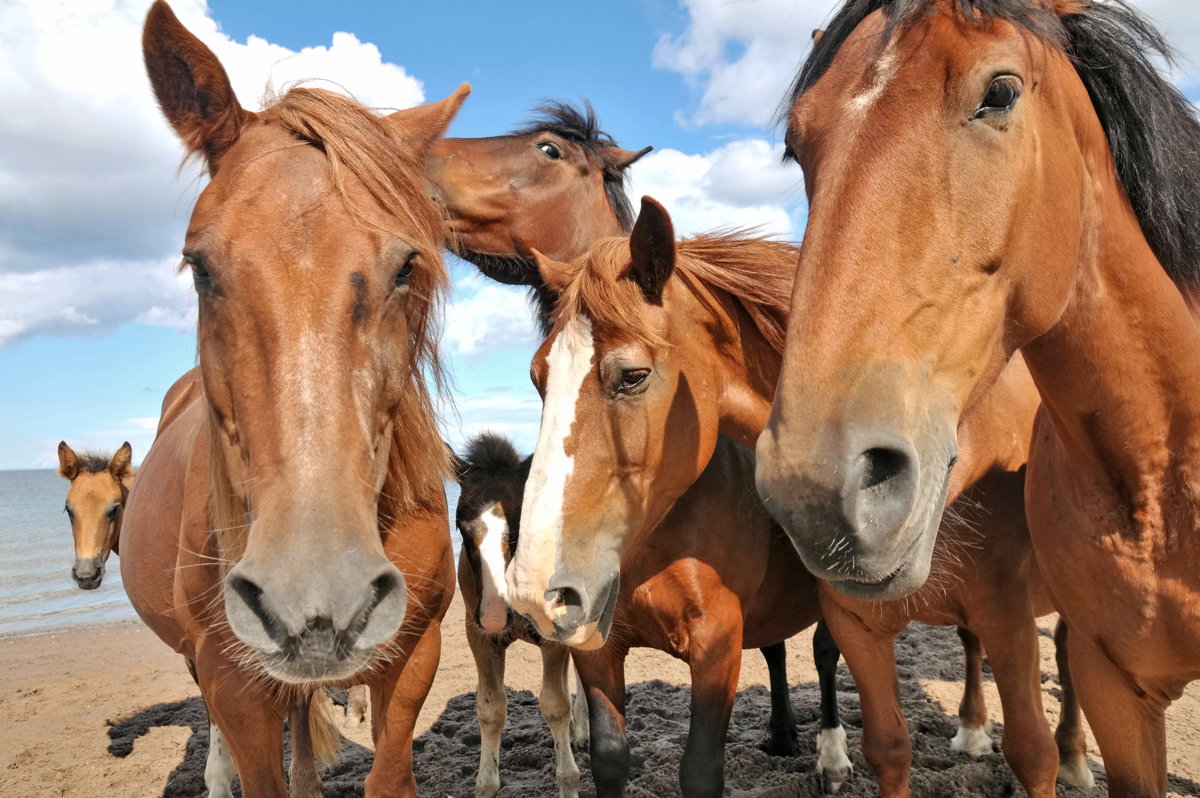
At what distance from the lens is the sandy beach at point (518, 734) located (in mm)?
4461

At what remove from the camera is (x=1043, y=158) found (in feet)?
5.75

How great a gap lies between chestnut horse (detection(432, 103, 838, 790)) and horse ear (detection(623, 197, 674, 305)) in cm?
139

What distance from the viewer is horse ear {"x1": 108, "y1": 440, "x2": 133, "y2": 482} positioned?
8648mm

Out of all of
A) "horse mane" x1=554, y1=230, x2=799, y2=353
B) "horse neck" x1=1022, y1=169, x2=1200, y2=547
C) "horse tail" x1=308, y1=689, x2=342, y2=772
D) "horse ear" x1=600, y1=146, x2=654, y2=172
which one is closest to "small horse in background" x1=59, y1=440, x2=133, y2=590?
"horse tail" x1=308, y1=689, x2=342, y2=772

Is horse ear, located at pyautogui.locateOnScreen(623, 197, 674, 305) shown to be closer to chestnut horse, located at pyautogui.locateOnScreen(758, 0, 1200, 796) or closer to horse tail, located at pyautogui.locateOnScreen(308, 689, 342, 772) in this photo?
chestnut horse, located at pyautogui.locateOnScreen(758, 0, 1200, 796)

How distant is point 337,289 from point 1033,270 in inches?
63.7

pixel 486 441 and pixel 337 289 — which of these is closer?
pixel 337 289

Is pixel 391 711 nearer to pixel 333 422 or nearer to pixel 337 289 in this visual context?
pixel 333 422

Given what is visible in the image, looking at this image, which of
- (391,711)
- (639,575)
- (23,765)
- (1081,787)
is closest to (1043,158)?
(639,575)

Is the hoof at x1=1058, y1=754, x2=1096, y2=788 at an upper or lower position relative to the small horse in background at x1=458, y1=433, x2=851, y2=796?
lower

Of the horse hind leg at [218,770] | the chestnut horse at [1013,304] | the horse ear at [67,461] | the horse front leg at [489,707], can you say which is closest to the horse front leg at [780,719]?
the horse front leg at [489,707]

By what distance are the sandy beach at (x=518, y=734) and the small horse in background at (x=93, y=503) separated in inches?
44.6

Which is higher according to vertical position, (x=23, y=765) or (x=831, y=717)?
(x=831, y=717)

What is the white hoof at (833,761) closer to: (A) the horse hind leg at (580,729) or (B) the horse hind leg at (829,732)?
(B) the horse hind leg at (829,732)
